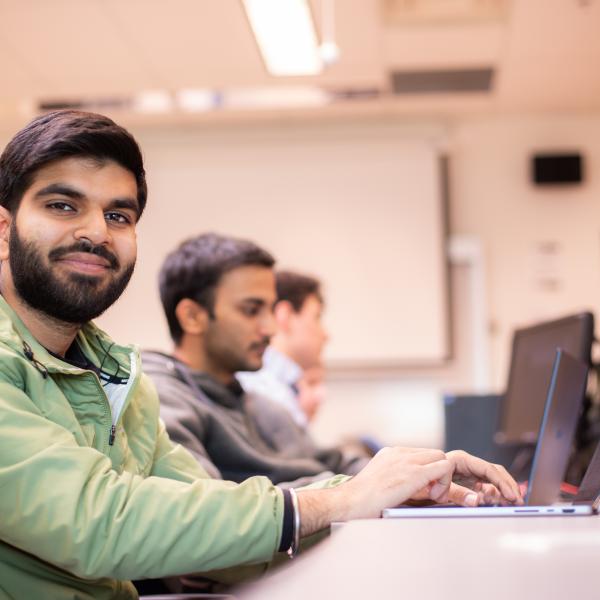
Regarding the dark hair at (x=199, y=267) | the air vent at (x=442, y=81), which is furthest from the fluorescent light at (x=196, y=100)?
the dark hair at (x=199, y=267)

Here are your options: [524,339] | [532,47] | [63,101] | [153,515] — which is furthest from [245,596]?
[63,101]

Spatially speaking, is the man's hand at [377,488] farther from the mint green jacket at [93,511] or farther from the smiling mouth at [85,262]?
the smiling mouth at [85,262]

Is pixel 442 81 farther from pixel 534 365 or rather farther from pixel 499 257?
pixel 534 365

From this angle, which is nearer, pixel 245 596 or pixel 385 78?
pixel 245 596

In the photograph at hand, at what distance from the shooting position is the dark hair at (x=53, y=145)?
4.07 ft

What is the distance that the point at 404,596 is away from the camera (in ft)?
3.09

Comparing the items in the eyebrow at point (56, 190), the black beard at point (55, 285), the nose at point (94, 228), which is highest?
the eyebrow at point (56, 190)

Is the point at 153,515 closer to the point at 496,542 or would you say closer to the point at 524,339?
the point at 496,542

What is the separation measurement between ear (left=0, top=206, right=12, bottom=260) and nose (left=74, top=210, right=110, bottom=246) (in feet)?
0.33

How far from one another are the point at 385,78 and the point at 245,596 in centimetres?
403

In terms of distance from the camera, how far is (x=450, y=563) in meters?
0.96

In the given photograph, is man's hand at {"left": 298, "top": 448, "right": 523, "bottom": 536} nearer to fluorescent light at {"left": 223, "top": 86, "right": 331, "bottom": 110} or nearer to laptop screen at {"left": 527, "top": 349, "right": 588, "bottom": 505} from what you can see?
laptop screen at {"left": 527, "top": 349, "right": 588, "bottom": 505}

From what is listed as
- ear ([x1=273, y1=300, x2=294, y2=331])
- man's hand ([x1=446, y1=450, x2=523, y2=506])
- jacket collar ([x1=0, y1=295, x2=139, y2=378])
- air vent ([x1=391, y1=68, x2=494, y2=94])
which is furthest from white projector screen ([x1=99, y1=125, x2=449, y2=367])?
man's hand ([x1=446, y1=450, x2=523, y2=506])

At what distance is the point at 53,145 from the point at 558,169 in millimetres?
4530
